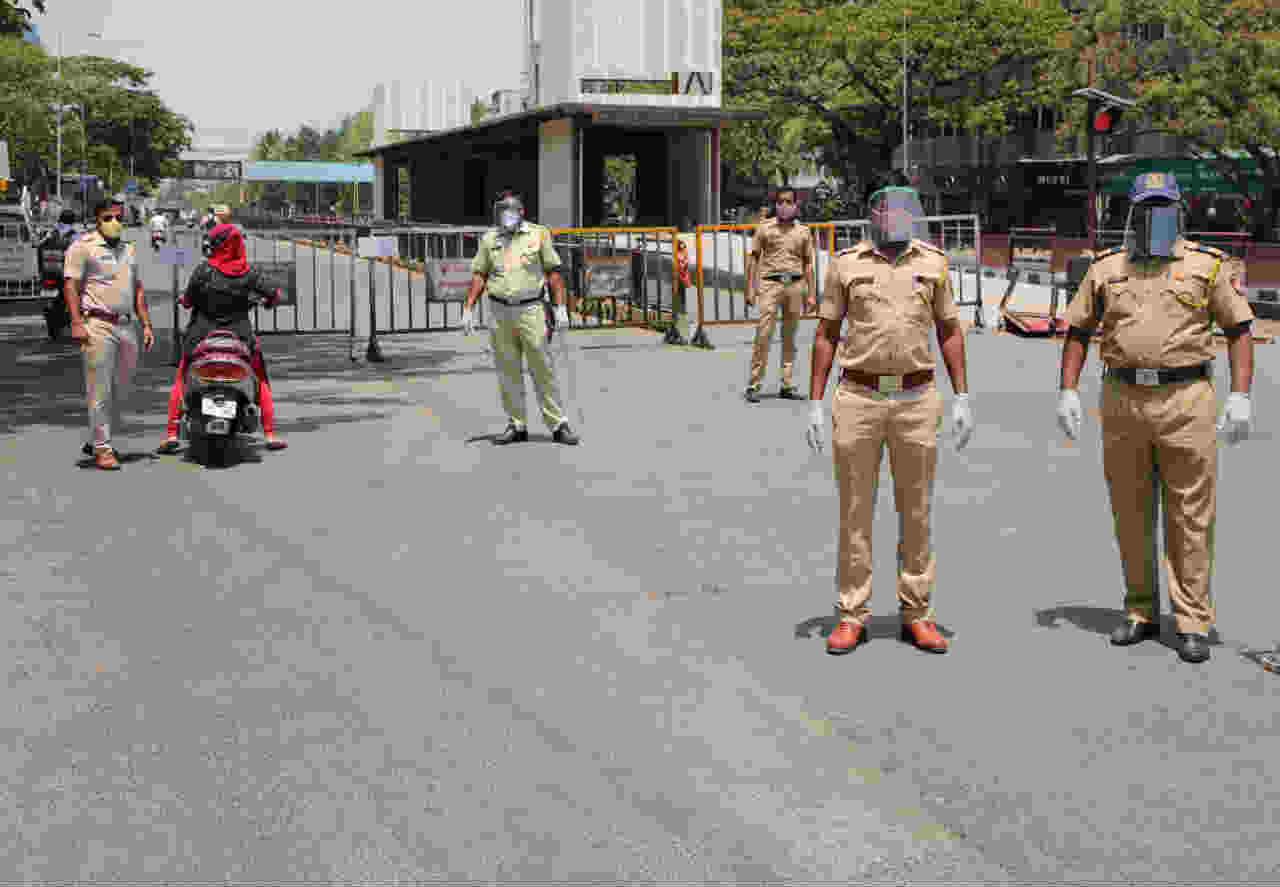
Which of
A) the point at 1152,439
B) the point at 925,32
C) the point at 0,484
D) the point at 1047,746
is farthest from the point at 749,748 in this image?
the point at 925,32

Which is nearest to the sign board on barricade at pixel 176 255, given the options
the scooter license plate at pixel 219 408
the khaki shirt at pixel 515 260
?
the khaki shirt at pixel 515 260

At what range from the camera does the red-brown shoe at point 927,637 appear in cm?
686

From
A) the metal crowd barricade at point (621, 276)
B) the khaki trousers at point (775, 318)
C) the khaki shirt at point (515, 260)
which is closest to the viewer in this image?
the khaki shirt at point (515, 260)

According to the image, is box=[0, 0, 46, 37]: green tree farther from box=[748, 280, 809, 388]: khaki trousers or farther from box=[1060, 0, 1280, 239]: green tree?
box=[1060, 0, 1280, 239]: green tree

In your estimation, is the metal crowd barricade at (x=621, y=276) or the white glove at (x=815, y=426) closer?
the white glove at (x=815, y=426)

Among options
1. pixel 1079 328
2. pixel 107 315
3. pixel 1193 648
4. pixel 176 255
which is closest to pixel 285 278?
pixel 176 255

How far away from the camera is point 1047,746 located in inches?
222

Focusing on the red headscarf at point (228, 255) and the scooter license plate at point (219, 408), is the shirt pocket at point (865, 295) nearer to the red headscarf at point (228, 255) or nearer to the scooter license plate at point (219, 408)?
the scooter license plate at point (219, 408)

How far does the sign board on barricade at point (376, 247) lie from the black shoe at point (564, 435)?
6763mm

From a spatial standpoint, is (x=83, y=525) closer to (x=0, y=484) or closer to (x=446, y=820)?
(x=0, y=484)

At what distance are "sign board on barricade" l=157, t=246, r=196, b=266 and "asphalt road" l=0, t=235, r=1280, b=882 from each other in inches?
295

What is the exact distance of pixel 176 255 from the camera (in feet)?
64.0

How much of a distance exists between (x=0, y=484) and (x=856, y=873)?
800cm

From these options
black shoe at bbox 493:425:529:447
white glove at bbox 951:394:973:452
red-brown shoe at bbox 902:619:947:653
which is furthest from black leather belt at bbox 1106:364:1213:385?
black shoe at bbox 493:425:529:447
